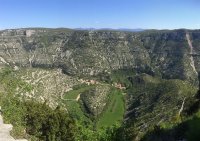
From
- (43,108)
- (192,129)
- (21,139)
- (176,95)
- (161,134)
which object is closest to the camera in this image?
(192,129)

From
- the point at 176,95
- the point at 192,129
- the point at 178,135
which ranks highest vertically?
the point at 192,129

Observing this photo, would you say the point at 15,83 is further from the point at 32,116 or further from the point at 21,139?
the point at 21,139

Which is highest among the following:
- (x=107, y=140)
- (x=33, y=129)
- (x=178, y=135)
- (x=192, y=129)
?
(x=192, y=129)

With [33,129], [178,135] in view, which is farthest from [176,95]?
[178,135]

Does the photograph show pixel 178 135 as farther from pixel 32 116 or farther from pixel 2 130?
pixel 32 116

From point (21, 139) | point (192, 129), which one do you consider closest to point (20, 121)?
point (21, 139)

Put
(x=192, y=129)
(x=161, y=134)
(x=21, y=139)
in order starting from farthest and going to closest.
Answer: (x=21, y=139), (x=161, y=134), (x=192, y=129)

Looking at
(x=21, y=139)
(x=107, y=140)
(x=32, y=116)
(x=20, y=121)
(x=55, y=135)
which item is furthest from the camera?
(x=107, y=140)

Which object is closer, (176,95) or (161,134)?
(161,134)

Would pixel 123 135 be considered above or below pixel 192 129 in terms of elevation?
below
